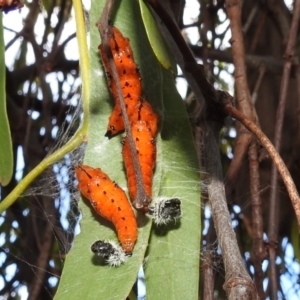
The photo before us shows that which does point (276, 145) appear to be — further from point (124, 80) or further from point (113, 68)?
point (113, 68)

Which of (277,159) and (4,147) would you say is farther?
(4,147)

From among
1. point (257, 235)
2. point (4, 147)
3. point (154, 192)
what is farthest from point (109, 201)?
point (257, 235)

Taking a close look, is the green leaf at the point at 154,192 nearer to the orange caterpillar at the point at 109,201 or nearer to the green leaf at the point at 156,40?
the orange caterpillar at the point at 109,201

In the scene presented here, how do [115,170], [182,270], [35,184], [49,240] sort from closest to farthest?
[182,270], [115,170], [35,184], [49,240]

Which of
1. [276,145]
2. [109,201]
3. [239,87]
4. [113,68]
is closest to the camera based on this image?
[113,68]

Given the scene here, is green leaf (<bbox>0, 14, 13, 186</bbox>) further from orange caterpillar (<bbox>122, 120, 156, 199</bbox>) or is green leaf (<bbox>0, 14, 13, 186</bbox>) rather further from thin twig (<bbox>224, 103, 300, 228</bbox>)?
thin twig (<bbox>224, 103, 300, 228</bbox>)

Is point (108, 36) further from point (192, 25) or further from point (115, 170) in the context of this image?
point (192, 25)

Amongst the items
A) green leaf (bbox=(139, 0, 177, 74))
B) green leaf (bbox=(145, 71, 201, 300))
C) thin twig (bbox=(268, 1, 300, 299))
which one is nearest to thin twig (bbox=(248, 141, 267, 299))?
thin twig (bbox=(268, 1, 300, 299))

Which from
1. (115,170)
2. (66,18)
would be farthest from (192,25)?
(115,170)
